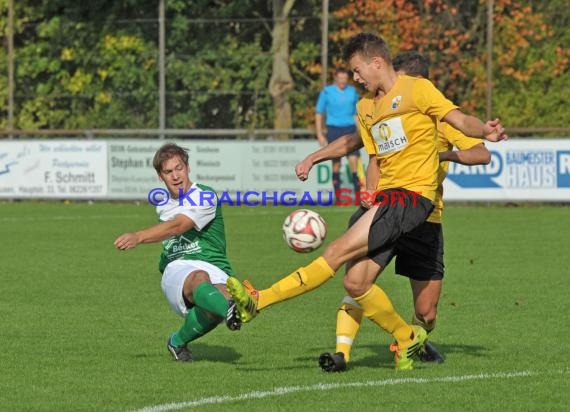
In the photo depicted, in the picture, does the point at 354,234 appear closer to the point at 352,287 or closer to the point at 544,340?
the point at 352,287

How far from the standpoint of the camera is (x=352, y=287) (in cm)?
741

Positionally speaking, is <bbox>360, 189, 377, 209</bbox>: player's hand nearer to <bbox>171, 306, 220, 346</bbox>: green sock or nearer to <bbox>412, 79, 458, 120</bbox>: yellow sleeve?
<bbox>412, 79, 458, 120</bbox>: yellow sleeve

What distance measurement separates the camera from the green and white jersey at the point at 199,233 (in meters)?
8.05

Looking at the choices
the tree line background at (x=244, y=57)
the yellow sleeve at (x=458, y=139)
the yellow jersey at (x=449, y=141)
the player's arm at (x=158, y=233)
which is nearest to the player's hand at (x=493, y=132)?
the yellow jersey at (x=449, y=141)

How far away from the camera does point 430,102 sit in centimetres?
737

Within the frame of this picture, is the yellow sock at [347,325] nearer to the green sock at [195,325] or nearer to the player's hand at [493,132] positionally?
the green sock at [195,325]

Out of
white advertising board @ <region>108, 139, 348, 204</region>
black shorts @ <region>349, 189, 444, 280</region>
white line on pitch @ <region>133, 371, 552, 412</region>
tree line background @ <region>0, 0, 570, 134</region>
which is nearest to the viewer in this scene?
white line on pitch @ <region>133, 371, 552, 412</region>

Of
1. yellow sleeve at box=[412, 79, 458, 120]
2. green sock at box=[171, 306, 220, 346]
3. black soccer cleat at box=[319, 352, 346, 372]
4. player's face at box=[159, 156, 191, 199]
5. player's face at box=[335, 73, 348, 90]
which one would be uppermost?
player's face at box=[335, 73, 348, 90]

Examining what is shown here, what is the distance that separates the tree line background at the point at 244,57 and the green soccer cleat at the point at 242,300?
16.9 m

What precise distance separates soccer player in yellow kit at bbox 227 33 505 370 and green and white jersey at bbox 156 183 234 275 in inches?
37.0

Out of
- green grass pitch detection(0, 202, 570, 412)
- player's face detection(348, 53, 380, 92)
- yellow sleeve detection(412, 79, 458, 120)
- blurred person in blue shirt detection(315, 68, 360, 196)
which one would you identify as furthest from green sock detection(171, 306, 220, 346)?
blurred person in blue shirt detection(315, 68, 360, 196)

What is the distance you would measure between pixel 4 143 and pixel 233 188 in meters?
4.07

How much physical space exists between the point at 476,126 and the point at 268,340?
261cm

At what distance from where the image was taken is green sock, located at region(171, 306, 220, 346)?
7.86m
